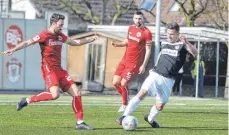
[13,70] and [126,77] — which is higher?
[126,77]

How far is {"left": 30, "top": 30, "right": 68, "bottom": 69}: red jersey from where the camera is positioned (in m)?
15.3

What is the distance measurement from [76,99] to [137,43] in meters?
4.75

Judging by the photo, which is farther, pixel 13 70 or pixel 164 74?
pixel 13 70

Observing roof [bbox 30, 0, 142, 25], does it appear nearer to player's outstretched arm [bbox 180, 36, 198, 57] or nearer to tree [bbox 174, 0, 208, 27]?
tree [bbox 174, 0, 208, 27]

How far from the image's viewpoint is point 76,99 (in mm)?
15094

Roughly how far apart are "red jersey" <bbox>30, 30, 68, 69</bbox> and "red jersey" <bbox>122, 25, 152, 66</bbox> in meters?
3.84

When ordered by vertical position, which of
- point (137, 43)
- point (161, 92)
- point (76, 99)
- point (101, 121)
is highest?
point (137, 43)

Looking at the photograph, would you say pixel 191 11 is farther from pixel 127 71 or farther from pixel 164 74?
pixel 164 74

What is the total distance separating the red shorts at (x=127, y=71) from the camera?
19.7 metres

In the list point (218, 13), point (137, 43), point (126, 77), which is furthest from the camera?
point (218, 13)

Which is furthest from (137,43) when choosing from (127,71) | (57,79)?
(57,79)

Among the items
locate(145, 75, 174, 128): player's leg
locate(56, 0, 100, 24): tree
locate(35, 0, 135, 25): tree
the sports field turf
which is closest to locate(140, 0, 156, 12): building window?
locate(35, 0, 135, 25): tree

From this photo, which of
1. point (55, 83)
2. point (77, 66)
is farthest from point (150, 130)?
point (77, 66)

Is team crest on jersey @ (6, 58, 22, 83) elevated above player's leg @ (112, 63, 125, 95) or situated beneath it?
situated beneath
